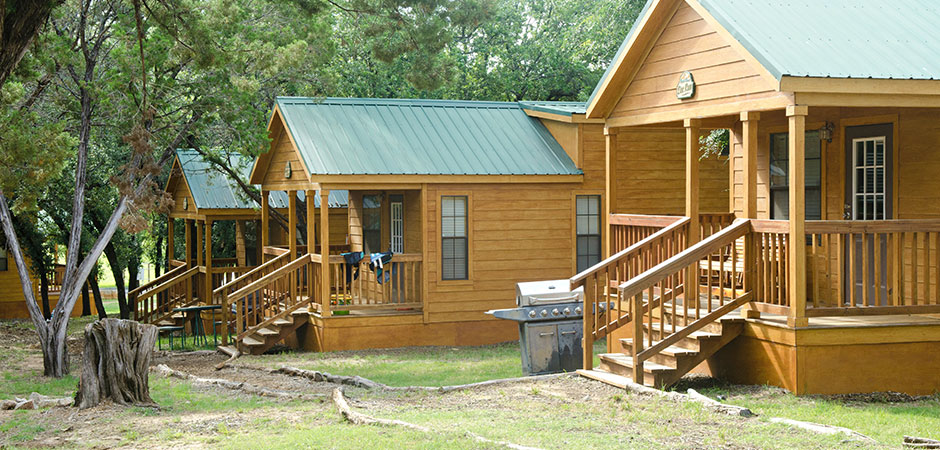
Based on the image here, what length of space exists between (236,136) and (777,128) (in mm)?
9206

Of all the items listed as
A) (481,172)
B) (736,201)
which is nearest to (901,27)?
(736,201)

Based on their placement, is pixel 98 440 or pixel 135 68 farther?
pixel 135 68

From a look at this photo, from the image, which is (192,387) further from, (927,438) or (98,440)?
(927,438)

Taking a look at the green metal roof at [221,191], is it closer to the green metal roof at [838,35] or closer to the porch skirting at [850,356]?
the green metal roof at [838,35]

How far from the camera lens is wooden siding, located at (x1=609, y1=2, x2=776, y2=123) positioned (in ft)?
36.2

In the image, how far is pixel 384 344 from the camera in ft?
56.3

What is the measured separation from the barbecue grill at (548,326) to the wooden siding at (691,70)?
2.73 metres

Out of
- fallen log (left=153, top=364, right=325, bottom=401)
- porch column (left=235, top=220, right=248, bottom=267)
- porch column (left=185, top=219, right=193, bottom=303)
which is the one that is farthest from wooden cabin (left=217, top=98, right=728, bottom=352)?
porch column (left=185, top=219, right=193, bottom=303)

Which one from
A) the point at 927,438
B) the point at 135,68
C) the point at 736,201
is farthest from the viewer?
the point at 135,68

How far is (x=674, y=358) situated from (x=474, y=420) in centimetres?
266

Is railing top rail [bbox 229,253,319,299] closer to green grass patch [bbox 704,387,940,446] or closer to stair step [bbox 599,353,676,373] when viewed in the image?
stair step [bbox 599,353,676,373]

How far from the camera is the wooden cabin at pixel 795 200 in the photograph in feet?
32.8

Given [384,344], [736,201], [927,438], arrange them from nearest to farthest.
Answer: [927,438]
[736,201]
[384,344]

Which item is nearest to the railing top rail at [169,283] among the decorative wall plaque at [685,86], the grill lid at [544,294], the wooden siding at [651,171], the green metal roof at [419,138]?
the green metal roof at [419,138]
